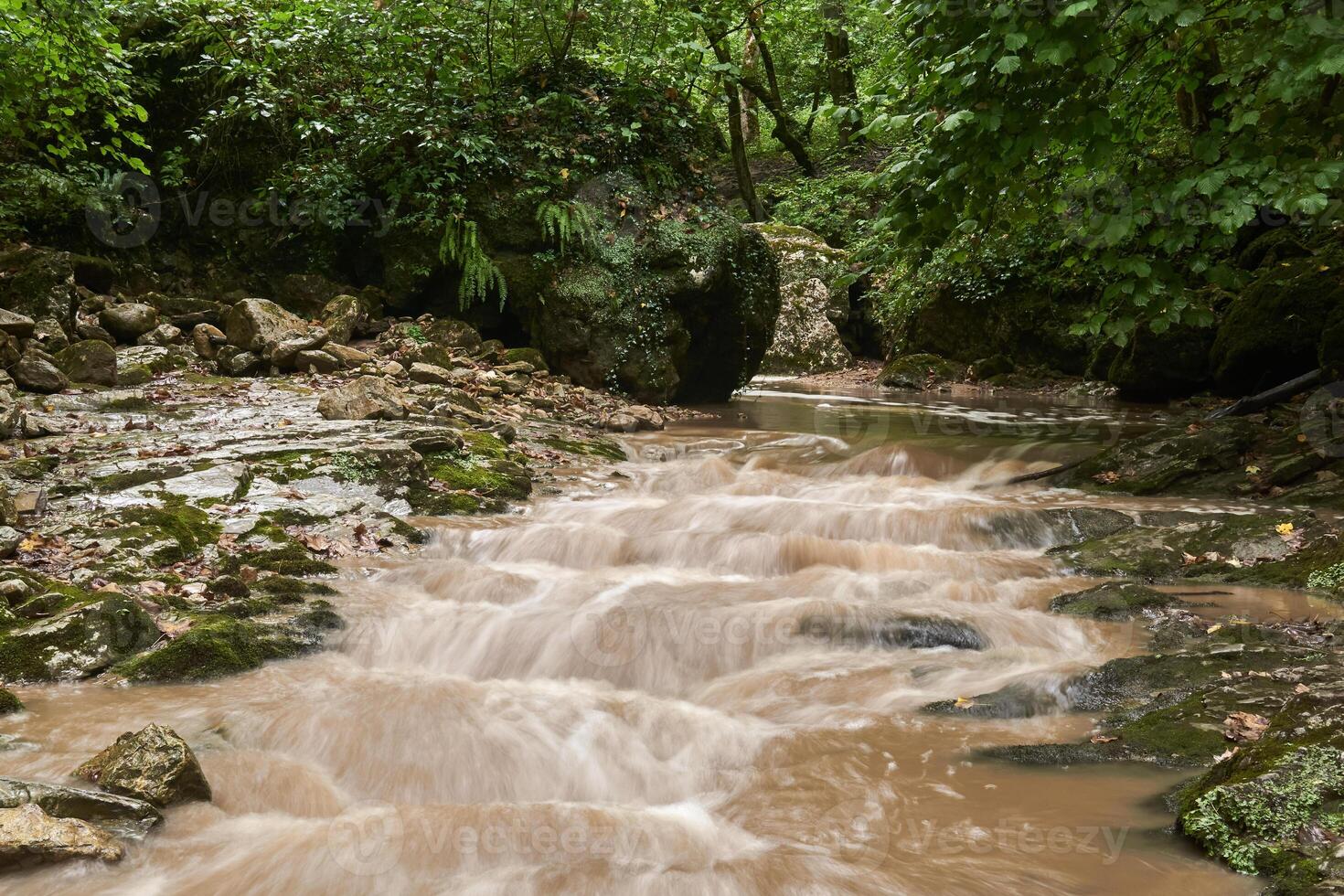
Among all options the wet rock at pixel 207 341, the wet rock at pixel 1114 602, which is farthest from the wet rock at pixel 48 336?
the wet rock at pixel 1114 602

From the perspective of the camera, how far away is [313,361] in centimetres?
998

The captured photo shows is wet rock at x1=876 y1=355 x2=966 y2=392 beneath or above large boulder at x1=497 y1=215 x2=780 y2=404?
beneath

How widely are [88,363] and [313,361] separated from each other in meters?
2.20

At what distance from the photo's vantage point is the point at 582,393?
11.4 meters

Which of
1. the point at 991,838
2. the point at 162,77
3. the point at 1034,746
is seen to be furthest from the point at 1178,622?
the point at 162,77

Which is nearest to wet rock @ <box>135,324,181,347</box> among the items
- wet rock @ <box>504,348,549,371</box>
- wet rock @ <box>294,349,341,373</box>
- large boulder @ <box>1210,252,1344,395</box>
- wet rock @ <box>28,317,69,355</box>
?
wet rock @ <box>28,317,69,355</box>

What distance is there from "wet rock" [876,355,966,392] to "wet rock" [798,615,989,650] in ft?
42.7

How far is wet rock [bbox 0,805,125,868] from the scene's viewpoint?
8.22 feet

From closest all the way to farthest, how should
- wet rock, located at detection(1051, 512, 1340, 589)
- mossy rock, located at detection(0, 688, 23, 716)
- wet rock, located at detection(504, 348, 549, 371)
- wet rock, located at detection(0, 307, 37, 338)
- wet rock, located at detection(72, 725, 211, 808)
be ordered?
1. wet rock, located at detection(72, 725, 211, 808)
2. mossy rock, located at detection(0, 688, 23, 716)
3. wet rock, located at detection(1051, 512, 1340, 589)
4. wet rock, located at detection(0, 307, 37, 338)
5. wet rock, located at detection(504, 348, 549, 371)

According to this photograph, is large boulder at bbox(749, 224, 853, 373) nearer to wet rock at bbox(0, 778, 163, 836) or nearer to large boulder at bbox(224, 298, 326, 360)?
large boulder at bbox(224, 298, 326, 360)

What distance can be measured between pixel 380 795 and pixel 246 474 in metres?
3.77

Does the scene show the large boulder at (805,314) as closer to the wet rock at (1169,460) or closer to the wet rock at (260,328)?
the wet rock at (260,328)

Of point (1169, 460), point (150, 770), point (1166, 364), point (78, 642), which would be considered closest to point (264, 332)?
point (78, 642)

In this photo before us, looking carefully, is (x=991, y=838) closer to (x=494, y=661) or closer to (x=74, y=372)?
(x=494, y=661)
